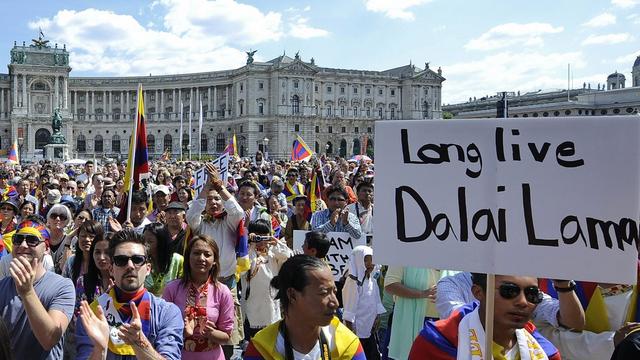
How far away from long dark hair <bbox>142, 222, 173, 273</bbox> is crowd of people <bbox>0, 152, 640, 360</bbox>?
0.02m

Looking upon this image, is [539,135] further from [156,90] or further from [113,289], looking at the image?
[156,90]

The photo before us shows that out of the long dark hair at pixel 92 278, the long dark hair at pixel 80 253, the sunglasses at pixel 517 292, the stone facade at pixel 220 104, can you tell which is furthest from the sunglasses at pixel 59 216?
the stone facade at pixel 220 104

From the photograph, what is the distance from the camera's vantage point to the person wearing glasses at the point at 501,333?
2.82 metres

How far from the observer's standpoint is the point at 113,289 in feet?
12.1

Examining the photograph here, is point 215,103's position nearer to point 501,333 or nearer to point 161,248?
point 161,248

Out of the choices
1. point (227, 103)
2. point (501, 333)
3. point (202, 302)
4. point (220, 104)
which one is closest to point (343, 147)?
point (227, 103)

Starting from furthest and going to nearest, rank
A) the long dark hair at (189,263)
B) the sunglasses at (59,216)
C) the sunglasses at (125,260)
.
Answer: the sunglasses at (59,216) → the long dark hair at (189,263) → the sunglasses at (125,260)

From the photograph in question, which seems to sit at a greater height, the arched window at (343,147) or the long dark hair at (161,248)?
the arched window at (343,147)

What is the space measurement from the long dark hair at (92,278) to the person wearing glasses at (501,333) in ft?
9.72

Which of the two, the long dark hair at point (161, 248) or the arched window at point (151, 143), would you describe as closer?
the long dark hair at point (161, 248)

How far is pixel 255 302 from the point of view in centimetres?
604

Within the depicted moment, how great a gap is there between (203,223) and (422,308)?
2.57 meters

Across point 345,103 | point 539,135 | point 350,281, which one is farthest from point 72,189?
point 345,103

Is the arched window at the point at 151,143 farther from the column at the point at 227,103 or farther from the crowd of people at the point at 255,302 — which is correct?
the crowd of people at the point at 255,302
